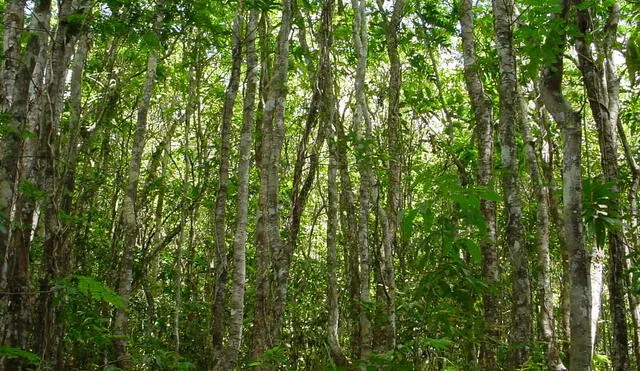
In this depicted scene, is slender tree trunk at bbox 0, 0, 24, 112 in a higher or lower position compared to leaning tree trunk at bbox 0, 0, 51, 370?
higher

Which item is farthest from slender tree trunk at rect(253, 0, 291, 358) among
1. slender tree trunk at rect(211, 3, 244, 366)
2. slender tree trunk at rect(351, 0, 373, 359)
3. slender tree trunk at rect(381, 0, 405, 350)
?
slender tree trunk at rect(381, 0, 405, 350)

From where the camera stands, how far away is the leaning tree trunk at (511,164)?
565cm

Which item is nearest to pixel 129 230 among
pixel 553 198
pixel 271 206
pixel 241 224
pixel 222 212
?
pixel 222 212

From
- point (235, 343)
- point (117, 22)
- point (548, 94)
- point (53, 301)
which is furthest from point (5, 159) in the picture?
point (548, 94)

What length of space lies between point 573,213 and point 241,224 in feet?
15.2

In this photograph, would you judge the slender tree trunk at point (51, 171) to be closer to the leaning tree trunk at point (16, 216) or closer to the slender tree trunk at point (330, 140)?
the leaning tree trunk at point (16, 216)

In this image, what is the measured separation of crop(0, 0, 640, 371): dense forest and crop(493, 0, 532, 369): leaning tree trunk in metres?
0.02

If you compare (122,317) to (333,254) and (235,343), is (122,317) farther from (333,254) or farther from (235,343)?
(333,254)

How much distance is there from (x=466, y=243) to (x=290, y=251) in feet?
14.0

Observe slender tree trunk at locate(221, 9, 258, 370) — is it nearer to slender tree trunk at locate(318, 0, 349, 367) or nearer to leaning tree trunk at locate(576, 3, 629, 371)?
slender tree trunk at locate(318, 0, 349, 367)

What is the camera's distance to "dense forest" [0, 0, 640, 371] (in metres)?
4.10

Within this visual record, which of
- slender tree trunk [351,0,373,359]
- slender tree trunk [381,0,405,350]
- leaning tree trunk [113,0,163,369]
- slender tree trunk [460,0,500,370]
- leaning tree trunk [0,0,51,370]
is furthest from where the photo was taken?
slender tree trunk [351,0,373,359]

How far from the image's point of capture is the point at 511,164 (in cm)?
604

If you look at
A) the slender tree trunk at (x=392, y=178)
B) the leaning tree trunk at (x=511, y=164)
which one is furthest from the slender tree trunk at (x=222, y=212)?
the leaning tree trunk at (x=511, y=164)
